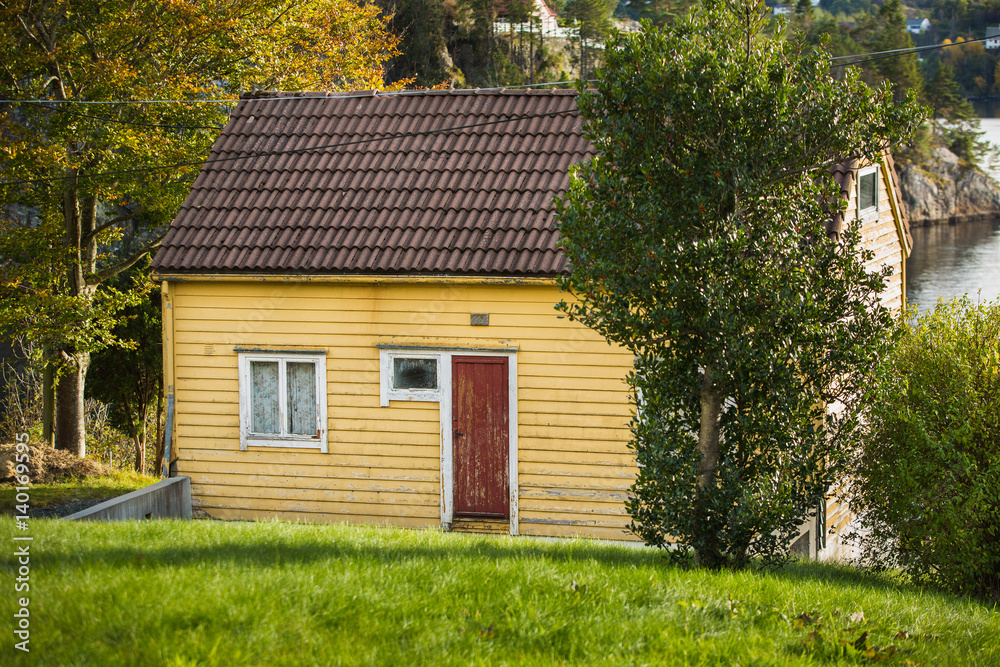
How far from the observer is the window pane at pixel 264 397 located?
11.6 metres

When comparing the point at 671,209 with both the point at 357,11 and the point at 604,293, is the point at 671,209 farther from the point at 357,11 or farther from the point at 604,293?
the point at 357,11

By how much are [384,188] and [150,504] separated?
525cm

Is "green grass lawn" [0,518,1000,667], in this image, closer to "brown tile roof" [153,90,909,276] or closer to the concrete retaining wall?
the concrete retaining wall

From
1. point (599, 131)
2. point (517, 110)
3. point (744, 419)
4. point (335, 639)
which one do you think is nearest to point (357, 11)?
point (517, 110)

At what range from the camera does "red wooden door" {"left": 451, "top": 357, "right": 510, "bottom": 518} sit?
433 inches

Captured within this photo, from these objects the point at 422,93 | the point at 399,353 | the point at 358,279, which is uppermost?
the point at 422,93

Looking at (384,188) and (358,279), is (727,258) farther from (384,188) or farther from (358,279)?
(384,188)

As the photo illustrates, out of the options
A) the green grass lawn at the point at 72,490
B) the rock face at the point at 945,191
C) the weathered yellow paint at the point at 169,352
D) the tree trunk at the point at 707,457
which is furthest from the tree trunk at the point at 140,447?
the rock face at the point at 945,191

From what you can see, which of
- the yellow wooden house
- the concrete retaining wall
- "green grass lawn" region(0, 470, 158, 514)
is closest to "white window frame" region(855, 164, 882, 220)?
the yellow wooden house

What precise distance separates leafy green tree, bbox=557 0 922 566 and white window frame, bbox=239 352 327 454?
5292 millimetres

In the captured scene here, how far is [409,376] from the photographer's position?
1126 centimetres

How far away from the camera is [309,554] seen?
21.8 ft

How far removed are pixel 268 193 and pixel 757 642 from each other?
9.40 meters

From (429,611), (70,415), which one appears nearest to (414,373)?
(429,611)
